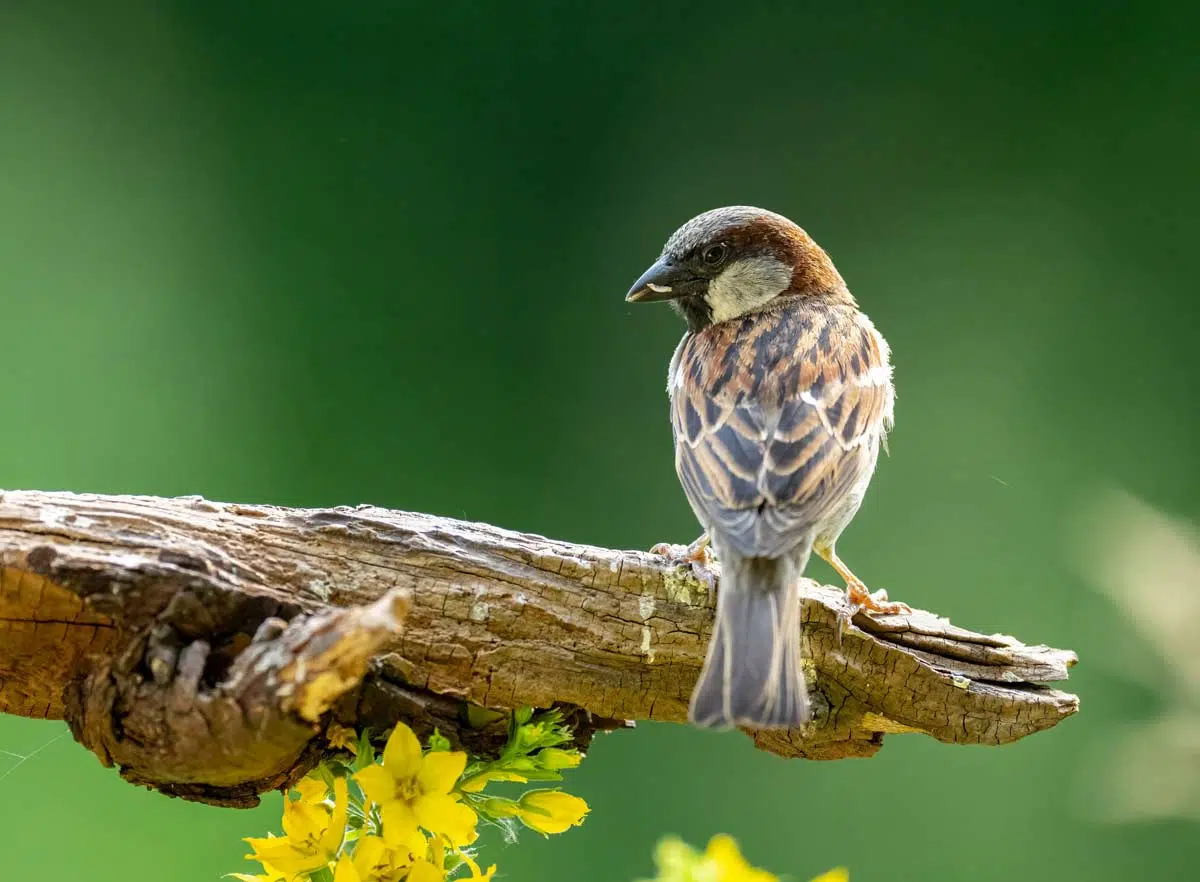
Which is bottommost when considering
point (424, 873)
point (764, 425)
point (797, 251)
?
point (424, 873)

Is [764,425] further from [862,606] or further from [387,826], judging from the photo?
[387,826]

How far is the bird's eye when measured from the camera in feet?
8.80

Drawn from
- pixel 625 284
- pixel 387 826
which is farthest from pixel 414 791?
pixel 625 284

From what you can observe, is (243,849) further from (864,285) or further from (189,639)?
(864,285)

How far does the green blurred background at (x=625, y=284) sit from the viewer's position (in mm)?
3680

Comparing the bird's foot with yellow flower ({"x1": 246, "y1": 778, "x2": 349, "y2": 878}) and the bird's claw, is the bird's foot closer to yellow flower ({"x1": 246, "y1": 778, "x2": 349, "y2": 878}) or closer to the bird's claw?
the bird's claw

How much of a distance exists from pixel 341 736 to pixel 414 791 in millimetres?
248

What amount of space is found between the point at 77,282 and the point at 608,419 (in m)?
1.64

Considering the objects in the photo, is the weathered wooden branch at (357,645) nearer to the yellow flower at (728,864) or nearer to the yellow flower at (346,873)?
the yellow flower at (346,873)

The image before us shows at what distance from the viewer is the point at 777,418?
88.5 inches

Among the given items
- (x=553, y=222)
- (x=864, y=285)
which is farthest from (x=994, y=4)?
(x=553, y=222)

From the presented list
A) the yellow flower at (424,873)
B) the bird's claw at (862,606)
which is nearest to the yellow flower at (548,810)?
the yellow flower at (424,873)

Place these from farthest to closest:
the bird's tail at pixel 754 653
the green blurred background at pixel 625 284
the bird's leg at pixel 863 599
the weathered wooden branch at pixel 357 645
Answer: the green blurred background at pixel 625 284, the bird's leg at pixel 863 599, the bird's tail at pixel 754 653, the weathered wooden branch at pixel 357 645

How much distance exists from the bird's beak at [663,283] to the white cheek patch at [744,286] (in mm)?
49
